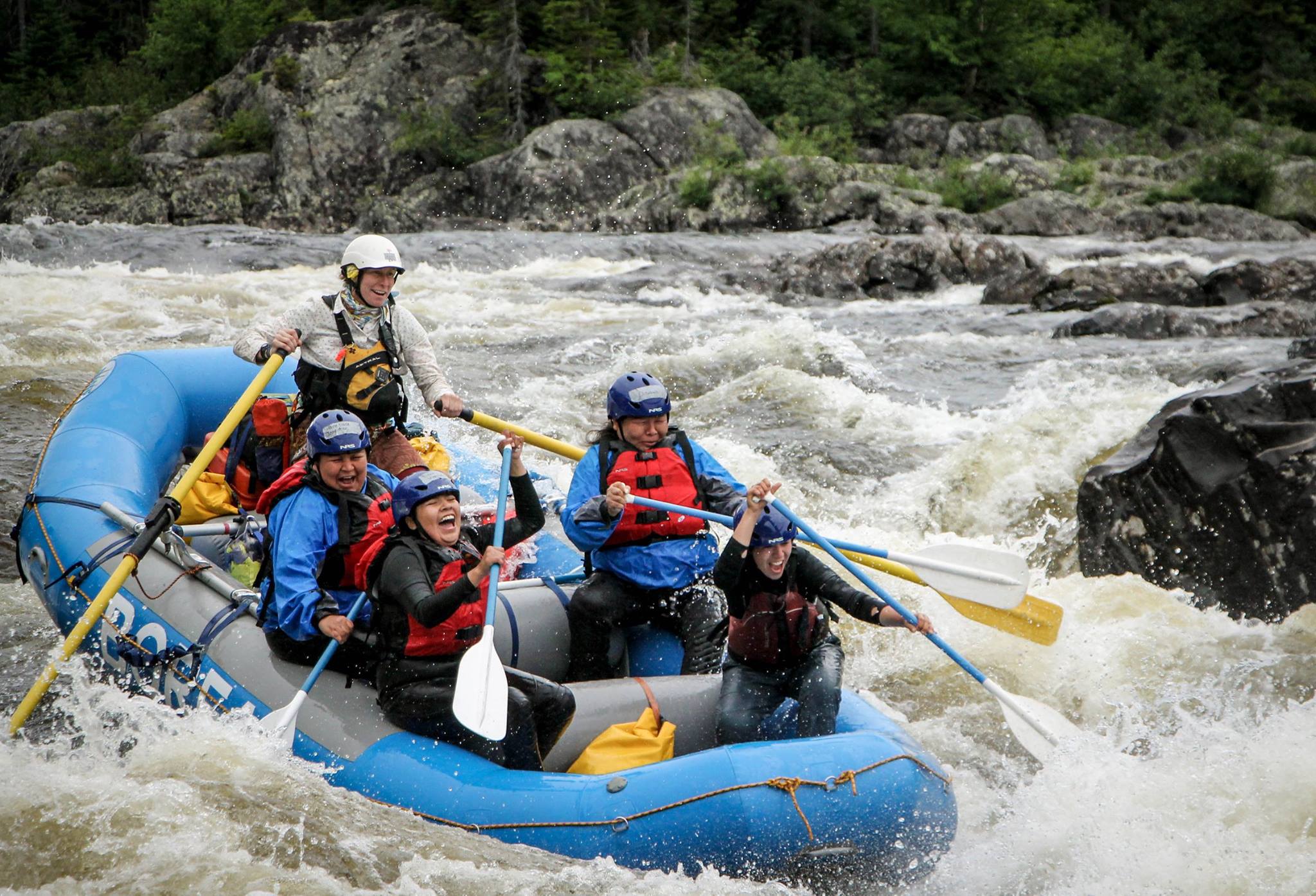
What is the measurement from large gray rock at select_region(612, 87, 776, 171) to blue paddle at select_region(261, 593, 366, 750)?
69.0 feet

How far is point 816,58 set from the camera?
3175 centimetres

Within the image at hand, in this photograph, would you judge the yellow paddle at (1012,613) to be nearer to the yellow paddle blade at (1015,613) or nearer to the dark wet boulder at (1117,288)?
the yellow paddle blade at (1015,613)

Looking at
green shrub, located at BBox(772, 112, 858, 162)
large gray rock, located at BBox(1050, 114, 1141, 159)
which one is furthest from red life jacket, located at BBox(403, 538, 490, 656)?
large gray rock, located at BBox(1050, 114, 1141, 159)

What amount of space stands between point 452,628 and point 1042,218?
19.3m

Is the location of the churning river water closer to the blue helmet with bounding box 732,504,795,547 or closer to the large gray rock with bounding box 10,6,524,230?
the blue helmet with bounding box 732,504,795,547

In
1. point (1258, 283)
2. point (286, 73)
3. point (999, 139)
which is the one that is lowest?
point (999, 139)

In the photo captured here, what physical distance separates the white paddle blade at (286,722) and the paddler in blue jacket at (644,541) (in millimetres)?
1093

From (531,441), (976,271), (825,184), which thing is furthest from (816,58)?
(531,441)

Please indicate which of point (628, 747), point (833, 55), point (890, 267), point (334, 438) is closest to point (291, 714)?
point (334, 438)

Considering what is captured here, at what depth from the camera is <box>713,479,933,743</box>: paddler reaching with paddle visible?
151 inches

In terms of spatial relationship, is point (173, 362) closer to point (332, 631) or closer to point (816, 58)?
point (332, 631)

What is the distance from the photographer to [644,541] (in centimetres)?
452

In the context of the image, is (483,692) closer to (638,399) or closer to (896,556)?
(638,399)

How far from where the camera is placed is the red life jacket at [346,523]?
410cm
